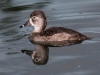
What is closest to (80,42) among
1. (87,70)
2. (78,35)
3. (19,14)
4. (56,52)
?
(78,35)

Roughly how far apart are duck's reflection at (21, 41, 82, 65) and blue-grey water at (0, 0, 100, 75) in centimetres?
12

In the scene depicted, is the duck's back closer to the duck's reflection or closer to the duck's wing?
the duck's wing

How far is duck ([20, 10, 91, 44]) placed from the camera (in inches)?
466

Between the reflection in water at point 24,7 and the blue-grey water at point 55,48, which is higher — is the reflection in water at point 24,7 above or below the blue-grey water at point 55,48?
below

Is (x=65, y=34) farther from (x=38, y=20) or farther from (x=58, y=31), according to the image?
(x=38, y=20)

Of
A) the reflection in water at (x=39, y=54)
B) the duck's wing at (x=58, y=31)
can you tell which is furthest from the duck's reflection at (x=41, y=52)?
the duck's wing at (x=58, y=31)

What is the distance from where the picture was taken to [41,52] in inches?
448

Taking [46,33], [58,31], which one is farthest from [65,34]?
[46,33]

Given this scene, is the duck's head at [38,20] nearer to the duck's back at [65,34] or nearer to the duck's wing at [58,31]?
the duck's wing at [58,31]

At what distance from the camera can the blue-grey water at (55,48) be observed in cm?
1000

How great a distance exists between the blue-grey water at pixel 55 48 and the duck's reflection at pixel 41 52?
120 millimetres

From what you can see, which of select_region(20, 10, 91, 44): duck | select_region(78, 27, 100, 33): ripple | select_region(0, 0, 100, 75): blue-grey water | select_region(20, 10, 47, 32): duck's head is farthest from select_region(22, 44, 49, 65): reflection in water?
select_region(78, 27, 100, 33): ripple

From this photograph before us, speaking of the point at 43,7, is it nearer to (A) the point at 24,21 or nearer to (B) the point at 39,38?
(A) the point at 24,21

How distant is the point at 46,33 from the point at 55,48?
0.74 m
